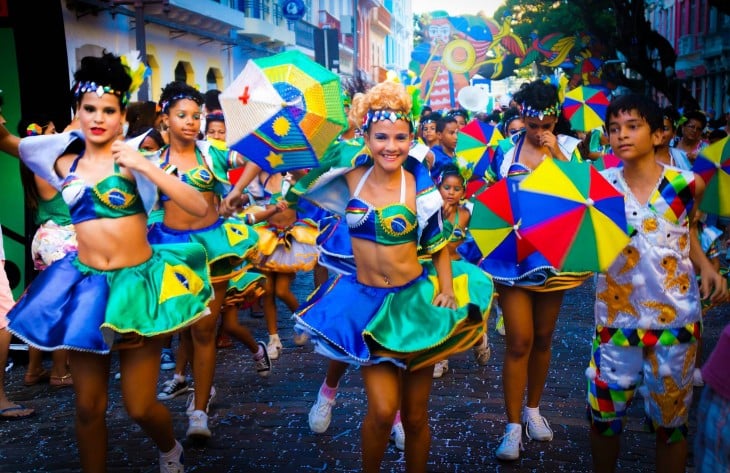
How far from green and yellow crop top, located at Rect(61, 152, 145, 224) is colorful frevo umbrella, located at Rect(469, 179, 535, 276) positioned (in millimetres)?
2021

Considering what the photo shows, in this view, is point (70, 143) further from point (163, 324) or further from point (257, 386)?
point (257, 386)

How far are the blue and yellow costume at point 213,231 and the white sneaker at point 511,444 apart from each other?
2.21 meters

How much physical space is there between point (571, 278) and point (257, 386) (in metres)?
2.85

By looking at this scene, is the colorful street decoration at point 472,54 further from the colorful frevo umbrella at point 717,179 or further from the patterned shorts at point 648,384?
the patterned shorts at point 648,384

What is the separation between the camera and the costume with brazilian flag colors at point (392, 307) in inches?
162

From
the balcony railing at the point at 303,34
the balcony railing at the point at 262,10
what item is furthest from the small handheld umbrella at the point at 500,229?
the balcony railing at the point at 303,34

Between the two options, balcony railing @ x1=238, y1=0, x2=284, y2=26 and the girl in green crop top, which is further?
balcony railing @ x1=238, y1=0, x2=284, y2=26

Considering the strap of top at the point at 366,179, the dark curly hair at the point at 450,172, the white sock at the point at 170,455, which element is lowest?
the white sock at the point at 170,455

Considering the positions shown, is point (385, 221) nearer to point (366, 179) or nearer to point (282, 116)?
point (366, 179)

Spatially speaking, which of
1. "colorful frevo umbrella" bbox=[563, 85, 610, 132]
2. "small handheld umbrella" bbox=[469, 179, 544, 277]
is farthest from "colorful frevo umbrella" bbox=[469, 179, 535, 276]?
"colorful frevo umbrella" bbox=[563, 85, 610, 132]

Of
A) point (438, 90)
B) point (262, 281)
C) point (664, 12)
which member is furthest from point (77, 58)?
point (664, 12)

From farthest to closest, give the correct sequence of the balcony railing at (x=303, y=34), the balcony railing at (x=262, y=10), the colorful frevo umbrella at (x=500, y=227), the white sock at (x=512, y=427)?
1. the balcony railing at (x=303, y=34)
2. the balcony railing at (x=262, y=10)
3. the white sock at (x=512, y=427)
4. the colorful frevo umbrella at (x=500, y=227)

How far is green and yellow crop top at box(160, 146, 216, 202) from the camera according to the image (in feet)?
19.2

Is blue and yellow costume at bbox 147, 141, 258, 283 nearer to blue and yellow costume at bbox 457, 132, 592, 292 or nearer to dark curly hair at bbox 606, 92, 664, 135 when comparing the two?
blue and yellow costume at bbox 457, 132, 592, 292
